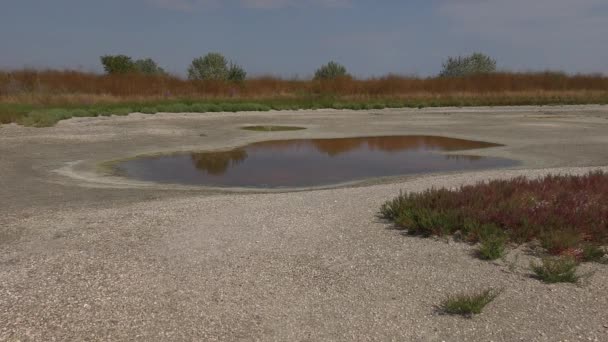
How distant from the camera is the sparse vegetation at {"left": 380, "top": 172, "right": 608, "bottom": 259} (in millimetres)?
6733

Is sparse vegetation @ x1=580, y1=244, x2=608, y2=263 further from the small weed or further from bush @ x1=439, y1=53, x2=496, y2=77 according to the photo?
bush @ x1=439, y1=53, x2=496, y2=77

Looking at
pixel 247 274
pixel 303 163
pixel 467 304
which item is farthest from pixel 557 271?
pixel 303 163

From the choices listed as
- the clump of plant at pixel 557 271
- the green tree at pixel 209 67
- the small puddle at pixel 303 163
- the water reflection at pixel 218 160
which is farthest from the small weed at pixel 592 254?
the green tree at pixel 209 67

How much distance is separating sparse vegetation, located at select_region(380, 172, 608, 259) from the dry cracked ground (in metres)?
0.29

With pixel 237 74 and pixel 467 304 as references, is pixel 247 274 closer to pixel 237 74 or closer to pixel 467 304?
pixel 467 304

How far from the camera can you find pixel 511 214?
287 inches

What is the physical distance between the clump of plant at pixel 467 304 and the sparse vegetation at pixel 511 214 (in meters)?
1.27

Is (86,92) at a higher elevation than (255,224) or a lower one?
higher

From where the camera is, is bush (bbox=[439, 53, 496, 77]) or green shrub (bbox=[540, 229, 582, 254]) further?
bush (bbox=[439, 53, 496, 77])

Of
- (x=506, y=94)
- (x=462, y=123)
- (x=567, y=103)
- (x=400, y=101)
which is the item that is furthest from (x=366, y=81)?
(x=462, y=123)

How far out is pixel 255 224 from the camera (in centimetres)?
809

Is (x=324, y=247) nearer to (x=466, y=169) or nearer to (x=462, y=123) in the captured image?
(x=466, y=169)

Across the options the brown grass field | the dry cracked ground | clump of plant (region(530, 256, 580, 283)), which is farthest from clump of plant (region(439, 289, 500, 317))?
the brown grass field

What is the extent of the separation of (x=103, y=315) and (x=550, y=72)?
5562 centimetres
